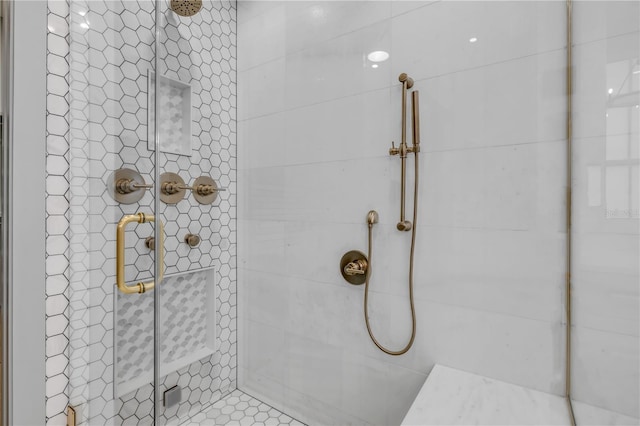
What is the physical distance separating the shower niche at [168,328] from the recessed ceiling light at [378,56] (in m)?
1.18

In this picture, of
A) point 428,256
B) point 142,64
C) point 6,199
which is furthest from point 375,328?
point 6,199

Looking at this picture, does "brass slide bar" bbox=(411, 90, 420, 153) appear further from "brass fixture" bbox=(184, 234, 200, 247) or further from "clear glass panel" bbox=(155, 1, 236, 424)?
"brass fixture" bbox=(184, 234, 200, 247)

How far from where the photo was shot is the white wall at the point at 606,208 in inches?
23.3

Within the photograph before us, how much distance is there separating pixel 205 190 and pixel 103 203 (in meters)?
0.54

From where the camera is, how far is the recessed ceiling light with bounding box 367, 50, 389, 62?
131cm

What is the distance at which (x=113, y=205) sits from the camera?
1035mm

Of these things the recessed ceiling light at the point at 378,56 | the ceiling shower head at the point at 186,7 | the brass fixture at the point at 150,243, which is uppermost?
the ceiling shower head at the point at 186,7

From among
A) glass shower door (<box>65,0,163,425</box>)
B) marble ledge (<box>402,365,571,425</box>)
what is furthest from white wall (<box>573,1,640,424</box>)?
glass shower door (<box>65,0,163,425</box>)

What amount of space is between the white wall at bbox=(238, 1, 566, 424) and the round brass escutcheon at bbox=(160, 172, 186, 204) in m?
0.41

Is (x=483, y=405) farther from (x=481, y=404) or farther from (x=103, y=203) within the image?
→ (x=103, y=203)

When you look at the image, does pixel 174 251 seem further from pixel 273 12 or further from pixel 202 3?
pixel 273 12

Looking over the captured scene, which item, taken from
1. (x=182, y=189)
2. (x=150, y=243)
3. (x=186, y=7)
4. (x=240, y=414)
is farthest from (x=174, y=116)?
(x=240, y=414)

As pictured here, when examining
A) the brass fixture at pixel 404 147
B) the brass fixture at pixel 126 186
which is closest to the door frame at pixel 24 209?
the brass fixture at pixel 126 186

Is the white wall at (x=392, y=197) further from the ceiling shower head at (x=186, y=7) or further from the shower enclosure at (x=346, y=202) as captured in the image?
the ceiling shower head at (x=186, y=7)
